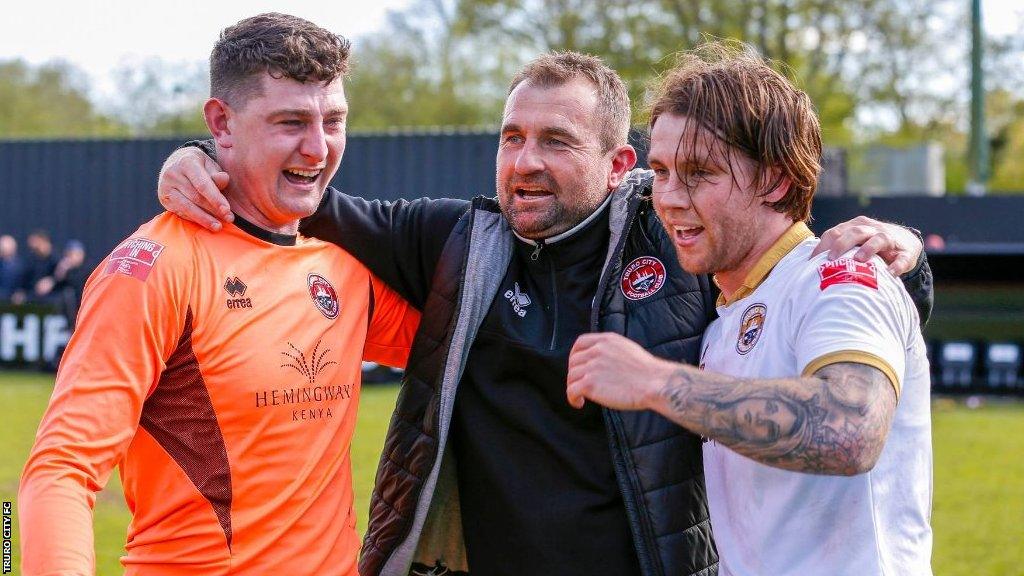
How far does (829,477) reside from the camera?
2404 mm

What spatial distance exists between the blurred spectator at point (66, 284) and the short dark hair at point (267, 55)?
13.7 metres

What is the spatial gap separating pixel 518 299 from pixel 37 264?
15712 millimetres

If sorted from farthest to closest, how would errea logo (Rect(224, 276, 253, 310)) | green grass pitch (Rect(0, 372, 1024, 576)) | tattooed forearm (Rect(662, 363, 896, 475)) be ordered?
green grass pitch (Rect(0, 372, 1024, 576)) → errea logo (Rect(224, 276, 253, 310)) → tattooed forearm (Rect(662, 363, 896, 475))

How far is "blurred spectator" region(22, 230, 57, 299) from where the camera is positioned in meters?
17.0

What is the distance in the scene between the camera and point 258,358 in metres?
2.87

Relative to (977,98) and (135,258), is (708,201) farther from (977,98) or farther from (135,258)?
(977,98)

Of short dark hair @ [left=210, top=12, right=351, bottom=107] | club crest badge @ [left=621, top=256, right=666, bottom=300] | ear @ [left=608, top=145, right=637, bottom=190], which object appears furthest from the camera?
ear @ [left=608, top=145, right=637, bottom=190]

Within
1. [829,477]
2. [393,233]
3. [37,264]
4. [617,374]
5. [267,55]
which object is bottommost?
[37,264]

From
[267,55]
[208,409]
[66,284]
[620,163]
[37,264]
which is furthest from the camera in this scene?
[37,264]

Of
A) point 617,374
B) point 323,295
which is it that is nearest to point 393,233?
point 323,295

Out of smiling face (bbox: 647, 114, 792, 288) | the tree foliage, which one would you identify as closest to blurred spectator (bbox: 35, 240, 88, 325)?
smiling face (bbox: 647, 114, 792, 288)

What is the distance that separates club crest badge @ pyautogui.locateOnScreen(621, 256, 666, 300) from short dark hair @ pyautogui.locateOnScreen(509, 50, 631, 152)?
0.45 metres

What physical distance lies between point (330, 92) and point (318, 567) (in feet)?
4.33

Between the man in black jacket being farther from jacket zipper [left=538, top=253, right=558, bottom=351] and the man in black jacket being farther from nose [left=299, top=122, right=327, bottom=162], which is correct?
nose [left=299, top=122, right=327, bottom=162]
